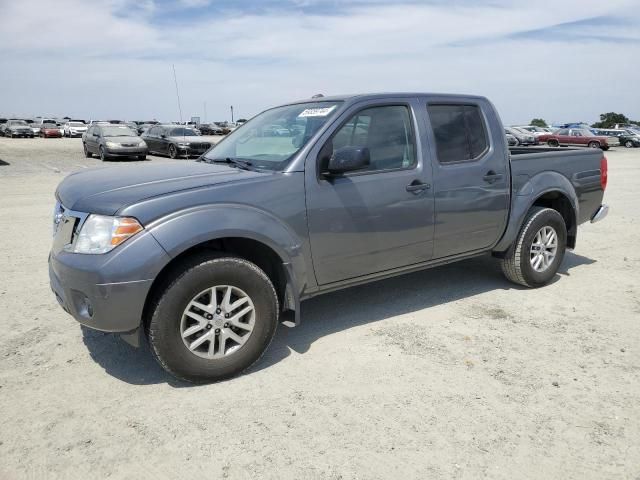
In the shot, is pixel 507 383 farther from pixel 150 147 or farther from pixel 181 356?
pixel 150 147

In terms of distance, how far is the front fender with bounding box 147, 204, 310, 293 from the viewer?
3133mm

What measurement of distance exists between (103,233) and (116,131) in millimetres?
20789

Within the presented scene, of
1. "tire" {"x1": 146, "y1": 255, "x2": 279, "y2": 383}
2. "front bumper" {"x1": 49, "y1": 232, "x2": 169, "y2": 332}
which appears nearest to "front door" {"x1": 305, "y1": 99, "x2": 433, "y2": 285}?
"tire" {"x1": 146, "y1": 255, "x2": 279, "y2": 383}

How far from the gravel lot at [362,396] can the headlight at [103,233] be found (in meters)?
0.90

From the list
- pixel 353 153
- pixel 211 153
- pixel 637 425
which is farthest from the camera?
pixel 211 153

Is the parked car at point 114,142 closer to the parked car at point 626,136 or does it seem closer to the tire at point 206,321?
the tire at point 206,321

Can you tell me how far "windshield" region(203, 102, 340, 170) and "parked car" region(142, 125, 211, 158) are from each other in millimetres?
18182

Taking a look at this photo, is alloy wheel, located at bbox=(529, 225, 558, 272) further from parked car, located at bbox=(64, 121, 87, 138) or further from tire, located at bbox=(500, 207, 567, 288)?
parked car, located at bbox=(64, 121, 87, 138)

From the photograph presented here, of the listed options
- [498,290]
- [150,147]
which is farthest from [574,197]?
[150,147]

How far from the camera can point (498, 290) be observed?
5.21m

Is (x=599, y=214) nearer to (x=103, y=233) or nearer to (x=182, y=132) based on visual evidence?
(x=103, y=233)

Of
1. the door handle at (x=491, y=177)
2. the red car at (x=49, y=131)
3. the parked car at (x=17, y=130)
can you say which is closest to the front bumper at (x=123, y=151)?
the door handle at (x=491, y=177)

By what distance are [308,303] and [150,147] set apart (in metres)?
22.0

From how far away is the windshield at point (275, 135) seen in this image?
12.7 ft
